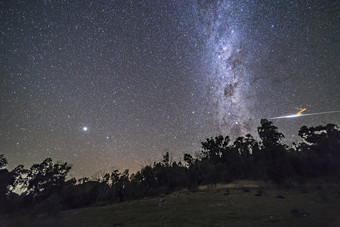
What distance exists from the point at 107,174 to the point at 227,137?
144 feet

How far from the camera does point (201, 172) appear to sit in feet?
153

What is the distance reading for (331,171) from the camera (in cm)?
4362

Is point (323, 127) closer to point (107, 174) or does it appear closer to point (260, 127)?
point (260, 127)

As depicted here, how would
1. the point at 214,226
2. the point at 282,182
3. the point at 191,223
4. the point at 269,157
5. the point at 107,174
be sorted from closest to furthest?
the point at 214,226, the point at 191,223, the point at 282,182, the point at 269,157, the point at 107,174

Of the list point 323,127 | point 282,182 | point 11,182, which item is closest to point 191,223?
point 282,182

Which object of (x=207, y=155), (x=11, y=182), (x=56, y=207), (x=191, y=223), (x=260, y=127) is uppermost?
(x=260, y=127)

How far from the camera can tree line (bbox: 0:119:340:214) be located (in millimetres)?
41531

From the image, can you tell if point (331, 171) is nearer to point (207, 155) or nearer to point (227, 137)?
point (227, 137)

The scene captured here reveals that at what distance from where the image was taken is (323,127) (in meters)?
60.4

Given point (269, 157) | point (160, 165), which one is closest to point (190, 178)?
point (160, 165)

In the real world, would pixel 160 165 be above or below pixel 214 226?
above

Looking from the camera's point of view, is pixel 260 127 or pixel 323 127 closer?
pixel 260 127

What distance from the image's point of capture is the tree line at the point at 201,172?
41531 mm

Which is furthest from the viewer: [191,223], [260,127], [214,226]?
[260,127]
